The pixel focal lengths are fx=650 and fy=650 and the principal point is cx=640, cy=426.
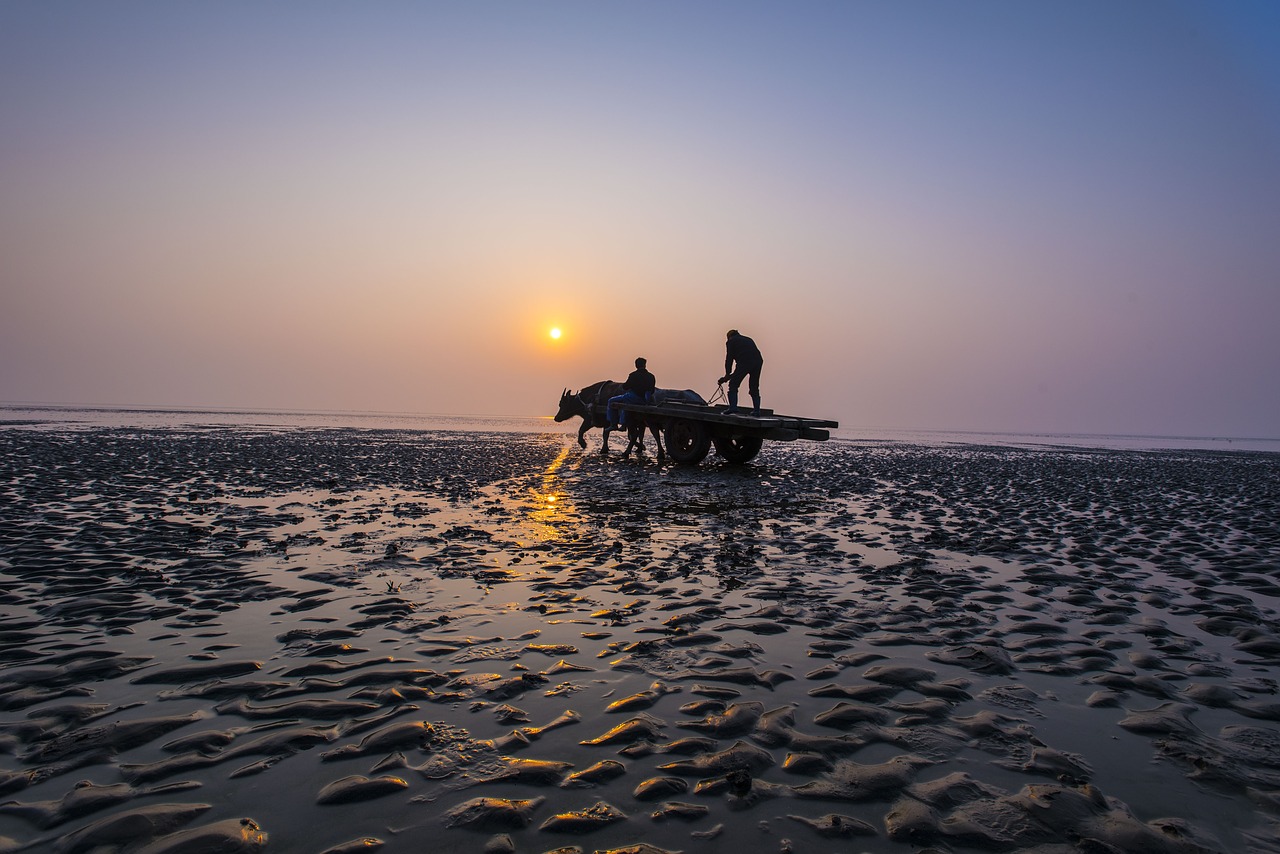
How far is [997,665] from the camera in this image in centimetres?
455

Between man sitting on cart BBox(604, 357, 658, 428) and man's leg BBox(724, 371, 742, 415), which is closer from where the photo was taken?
man's leg BBox(724, 371, 742, 415)

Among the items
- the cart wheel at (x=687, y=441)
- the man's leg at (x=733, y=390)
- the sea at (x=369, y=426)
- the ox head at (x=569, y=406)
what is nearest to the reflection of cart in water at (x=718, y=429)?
the cart wheel at (x=687, y=441)

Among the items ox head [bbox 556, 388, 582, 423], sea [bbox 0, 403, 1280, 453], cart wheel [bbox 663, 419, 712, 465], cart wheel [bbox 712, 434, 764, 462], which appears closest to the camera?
cart wheel [bbox 663, 419, 712, 465]

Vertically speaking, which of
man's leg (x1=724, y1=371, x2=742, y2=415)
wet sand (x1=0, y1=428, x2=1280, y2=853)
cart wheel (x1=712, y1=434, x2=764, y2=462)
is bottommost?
wet sand (x1=0, y1=428, x2=1280, y2=853)

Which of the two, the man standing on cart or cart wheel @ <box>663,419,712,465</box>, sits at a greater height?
the man standing on cart

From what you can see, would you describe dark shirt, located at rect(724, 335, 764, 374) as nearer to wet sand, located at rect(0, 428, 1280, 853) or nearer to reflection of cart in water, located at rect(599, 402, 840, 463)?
reflection of cart in water, located at rect(599, 402, 840, 463)

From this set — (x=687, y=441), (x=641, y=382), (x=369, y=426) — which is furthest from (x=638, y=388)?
(x=369, y=426)

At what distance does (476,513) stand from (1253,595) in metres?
10.3

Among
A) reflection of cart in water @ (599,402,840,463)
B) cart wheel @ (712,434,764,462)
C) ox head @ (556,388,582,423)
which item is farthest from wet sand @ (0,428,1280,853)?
ox head @ (556,388,582,423)

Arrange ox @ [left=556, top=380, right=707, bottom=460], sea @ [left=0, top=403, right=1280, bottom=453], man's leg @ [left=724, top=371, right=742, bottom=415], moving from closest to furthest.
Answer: man's leg @ [left=724, top=371, right=742, bottom=415] → ox @ [left=556, top=380, right=707, bottom=460] → sea @ [left=0, top=403, right=1280, bottom=453]

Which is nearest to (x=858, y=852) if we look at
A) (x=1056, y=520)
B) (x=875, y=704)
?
(x=875, y=704)

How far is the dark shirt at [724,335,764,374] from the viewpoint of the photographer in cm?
1981

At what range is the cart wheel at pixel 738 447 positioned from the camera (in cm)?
2145

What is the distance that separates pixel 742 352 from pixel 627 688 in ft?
54.6
